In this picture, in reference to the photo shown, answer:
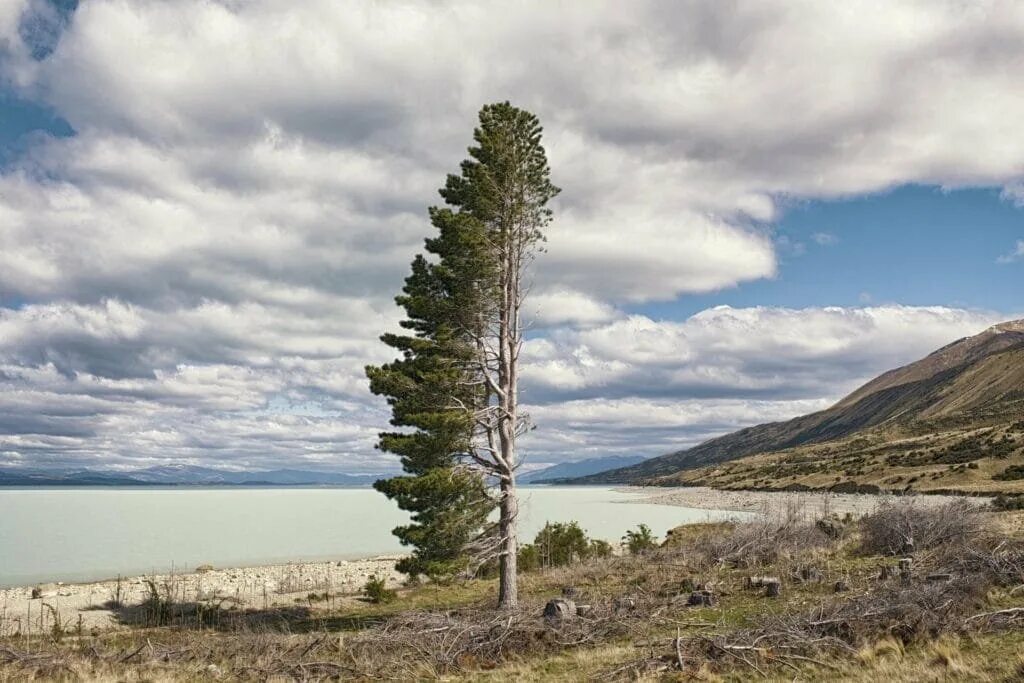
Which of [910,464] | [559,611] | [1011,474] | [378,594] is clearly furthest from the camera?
[910,464]

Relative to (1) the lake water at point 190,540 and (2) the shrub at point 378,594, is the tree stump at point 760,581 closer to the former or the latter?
(1) the lake water at point 190,540

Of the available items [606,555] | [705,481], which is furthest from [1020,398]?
[606,555]

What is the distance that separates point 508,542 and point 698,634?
28.3 feet

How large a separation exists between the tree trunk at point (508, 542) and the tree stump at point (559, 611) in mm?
4417

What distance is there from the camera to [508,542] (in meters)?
22.8

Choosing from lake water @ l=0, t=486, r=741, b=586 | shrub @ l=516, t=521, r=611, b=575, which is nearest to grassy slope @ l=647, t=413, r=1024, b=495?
lake water @ l=0, t=486, r=741, b=586

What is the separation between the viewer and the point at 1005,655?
11516 mm

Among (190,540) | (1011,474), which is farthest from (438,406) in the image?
(1011,474)

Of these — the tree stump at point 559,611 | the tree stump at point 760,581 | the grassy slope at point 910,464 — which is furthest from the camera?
the grassy slope at point 910,464

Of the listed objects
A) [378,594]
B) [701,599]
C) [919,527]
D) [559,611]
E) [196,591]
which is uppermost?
[919,527]

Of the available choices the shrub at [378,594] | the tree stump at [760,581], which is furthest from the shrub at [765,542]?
the shrub at [378,594]

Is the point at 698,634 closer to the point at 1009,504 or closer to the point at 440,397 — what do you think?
the point at 440,397

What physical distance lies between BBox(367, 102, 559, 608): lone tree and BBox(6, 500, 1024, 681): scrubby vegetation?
2783 mm

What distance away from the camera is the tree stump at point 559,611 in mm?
17594
